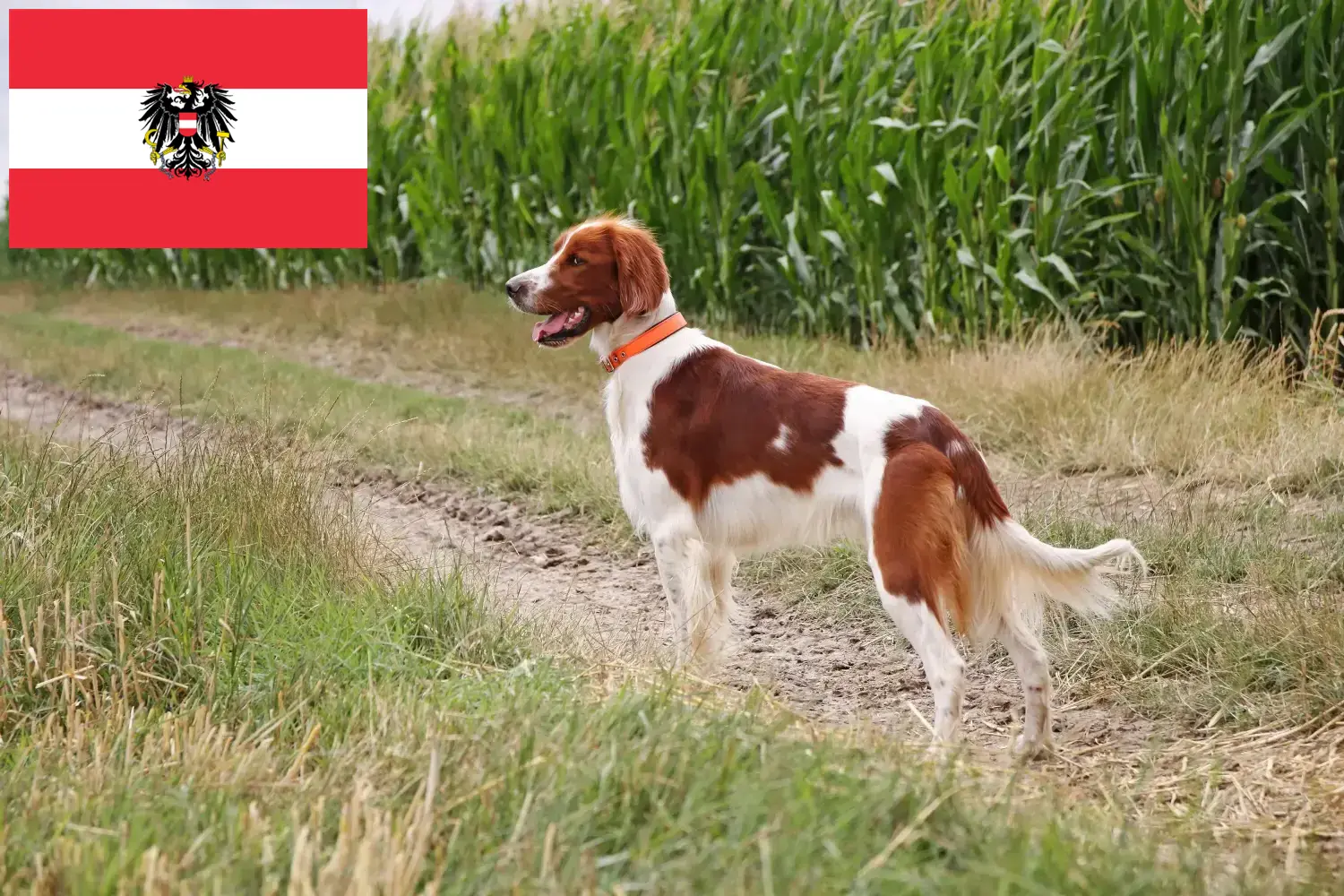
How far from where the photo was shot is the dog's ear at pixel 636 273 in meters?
3.93

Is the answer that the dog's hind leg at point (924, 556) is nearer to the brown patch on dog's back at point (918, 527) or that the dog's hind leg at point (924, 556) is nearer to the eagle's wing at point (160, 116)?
the brown patch on dog's back at point (918, 527)

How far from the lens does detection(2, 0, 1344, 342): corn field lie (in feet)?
23.5

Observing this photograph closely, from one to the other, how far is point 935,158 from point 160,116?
24.1 ft

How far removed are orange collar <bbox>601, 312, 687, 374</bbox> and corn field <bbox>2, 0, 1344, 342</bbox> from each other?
4038mm

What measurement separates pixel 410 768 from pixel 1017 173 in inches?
255

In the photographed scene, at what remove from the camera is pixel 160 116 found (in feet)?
39.1

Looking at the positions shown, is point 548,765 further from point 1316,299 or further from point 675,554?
point 1316,299

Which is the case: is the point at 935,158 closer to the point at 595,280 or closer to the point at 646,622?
the point at 646,622

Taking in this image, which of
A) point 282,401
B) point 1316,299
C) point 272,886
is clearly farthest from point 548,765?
point 1316,299

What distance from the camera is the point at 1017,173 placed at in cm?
814

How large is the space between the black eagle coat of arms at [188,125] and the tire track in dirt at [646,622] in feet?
20.5

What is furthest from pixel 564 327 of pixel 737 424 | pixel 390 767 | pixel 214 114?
pixel 214 114

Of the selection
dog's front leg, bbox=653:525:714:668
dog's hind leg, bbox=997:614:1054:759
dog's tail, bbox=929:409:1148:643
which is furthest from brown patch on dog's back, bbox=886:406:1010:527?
dog's front leg, bbox=653:525:714:668

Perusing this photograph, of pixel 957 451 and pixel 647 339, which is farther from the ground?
pixel 647 339
